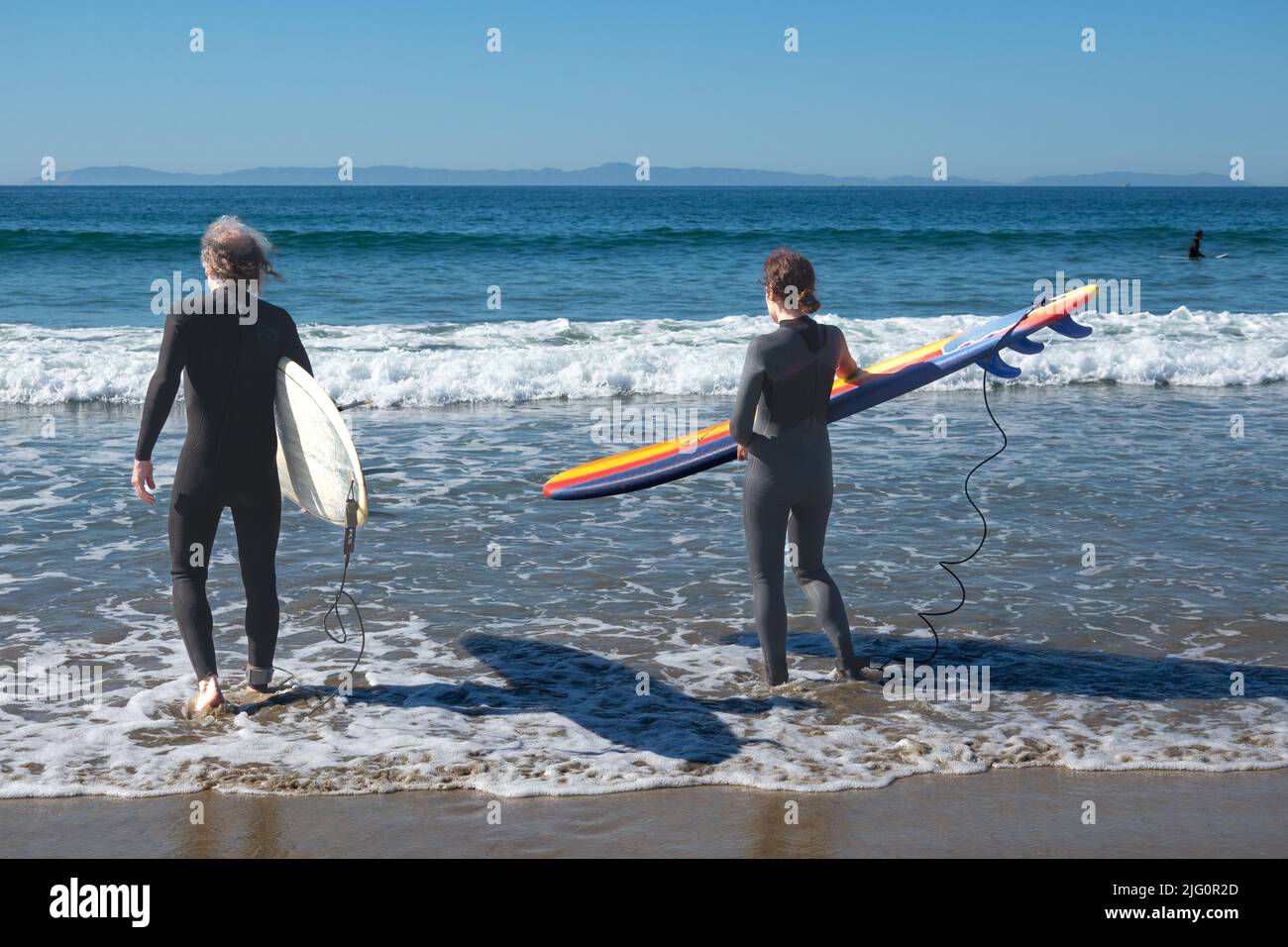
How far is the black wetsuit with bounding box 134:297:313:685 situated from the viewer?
416 cm

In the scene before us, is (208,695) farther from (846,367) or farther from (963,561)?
(963,561)

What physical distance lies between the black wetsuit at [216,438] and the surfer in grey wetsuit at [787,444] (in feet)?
5.40

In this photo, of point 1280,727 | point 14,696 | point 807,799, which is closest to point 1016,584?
point 1280,727

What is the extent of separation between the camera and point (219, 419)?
4.25 metres

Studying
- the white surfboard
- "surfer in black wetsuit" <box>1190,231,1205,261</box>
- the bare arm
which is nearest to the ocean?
the white surfboard

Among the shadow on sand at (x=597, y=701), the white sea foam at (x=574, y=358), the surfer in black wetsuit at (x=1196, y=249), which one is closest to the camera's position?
the shadow on sand at (x=597, y=701)

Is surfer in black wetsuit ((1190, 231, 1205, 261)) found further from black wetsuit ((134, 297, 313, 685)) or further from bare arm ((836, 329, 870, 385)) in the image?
black wetsuit ((134, 297, 313, 685))

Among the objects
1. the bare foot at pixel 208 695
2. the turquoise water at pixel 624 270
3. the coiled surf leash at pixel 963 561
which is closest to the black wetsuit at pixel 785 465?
the coiled surf leash at pixel 963 561

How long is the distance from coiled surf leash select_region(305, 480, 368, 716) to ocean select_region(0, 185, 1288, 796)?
2.1 inches

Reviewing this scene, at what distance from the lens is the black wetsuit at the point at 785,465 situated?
14.5ft

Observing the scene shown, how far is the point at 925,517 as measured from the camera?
7.43 m

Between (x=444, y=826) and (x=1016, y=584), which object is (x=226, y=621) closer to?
(x=444, y=826)

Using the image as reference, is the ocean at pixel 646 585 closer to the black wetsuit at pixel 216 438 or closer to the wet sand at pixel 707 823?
the wet sand at pixel 707 823

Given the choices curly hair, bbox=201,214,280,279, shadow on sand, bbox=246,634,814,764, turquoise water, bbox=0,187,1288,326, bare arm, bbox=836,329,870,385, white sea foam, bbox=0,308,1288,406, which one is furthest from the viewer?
turquoise water, bbox=0,187,1288,326
